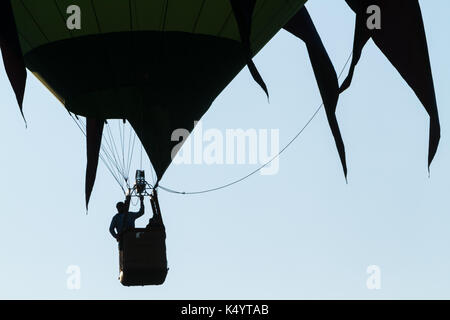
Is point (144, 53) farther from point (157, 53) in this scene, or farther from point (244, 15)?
point (244, 15)

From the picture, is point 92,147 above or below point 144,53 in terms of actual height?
below

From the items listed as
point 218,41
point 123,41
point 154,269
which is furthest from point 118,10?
point 154,269

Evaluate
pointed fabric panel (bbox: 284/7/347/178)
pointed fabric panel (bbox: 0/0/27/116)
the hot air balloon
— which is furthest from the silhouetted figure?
pointed fabric panel (bbox: 284/7/347/178)

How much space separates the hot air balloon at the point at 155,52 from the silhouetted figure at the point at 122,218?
1198 mm

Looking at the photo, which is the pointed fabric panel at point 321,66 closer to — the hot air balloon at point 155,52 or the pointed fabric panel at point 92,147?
the hot air balloon at point 155,52

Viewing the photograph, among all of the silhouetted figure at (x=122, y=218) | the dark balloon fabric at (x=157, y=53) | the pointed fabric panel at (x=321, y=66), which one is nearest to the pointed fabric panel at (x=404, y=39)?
the dark balloon fabric at (x=157, y=53)

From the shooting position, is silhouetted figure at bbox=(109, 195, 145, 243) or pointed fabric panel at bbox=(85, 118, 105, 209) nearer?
silhouetted figure at bbox=(109, 195, 145, 243)

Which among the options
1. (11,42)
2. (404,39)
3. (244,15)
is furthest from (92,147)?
(404,39)

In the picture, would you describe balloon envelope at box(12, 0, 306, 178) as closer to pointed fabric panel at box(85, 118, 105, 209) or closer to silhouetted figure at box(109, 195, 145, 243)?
pointed fabric panel at box(85, 118, 105, 209)

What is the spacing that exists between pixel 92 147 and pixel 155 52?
6.15 feet

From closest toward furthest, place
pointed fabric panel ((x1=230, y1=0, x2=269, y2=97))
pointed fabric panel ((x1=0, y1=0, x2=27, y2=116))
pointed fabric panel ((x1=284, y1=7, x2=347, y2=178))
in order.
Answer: pointed fabric panel ((x1=230, y1=0, x2=269, y2=97)) < pointed fabric panel ((x1=284, y1=7, x2=347, y2=178)) < pointed fabric panel ((x1=0, y1=0, x2=27, y2=116))

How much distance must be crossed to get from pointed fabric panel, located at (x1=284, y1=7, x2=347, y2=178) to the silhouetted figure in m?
2.45

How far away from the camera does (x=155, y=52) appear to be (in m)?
12.1

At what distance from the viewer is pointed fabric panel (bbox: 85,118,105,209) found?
13188mm
